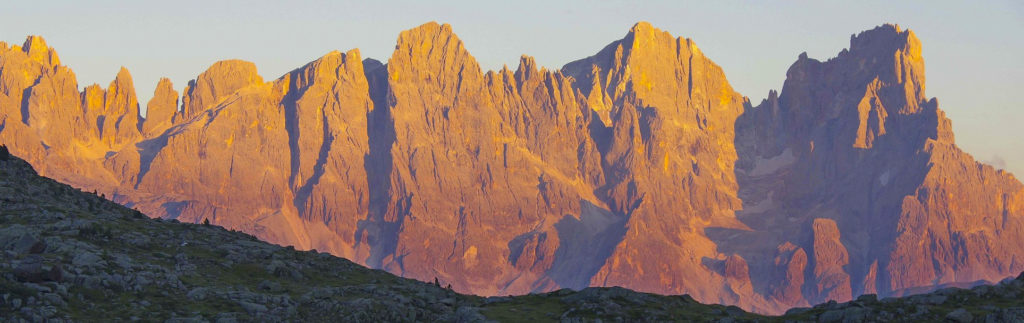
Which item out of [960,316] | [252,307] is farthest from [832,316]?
[252,307]

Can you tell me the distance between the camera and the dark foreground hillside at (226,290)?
6856 cm

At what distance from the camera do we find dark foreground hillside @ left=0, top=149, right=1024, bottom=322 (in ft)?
225

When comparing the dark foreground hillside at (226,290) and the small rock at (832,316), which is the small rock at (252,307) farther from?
the small rock at (832,316)

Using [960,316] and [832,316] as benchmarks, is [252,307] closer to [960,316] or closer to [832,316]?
[832,316]

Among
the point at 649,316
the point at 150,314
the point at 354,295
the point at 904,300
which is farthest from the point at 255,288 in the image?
the point at 904,300

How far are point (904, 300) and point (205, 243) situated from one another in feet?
144

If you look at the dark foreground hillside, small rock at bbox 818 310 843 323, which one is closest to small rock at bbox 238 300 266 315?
the dark foreground hillside

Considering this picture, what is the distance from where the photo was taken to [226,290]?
75.1 m

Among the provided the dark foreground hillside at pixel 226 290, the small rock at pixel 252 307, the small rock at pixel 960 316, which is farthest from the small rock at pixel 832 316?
the small rock at pixel 252 307

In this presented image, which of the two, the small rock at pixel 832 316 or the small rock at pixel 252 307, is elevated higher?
the small rock at pixel 832 316

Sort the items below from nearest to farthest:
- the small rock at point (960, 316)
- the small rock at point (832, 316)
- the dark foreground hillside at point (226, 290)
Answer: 1. the dark foreground hillside at point (226, 290)
2. the small rock at point (960, 316)
3. the small rock at point (832, 316)

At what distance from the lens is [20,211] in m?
84.6

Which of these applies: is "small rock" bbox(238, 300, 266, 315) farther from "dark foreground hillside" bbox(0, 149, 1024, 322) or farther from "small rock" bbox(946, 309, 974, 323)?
"small rock" bbox(946, 309, 974, 323)

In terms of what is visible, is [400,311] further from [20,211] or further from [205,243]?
[20,211]
